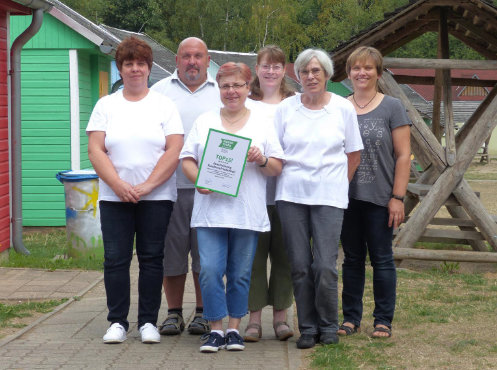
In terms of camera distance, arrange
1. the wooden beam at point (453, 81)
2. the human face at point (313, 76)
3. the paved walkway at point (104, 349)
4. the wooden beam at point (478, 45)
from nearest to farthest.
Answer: the paved walkway at point (104, 349) < the human face at point (313, 76) < the wooden beam at point (478, 45) < the wooden beam at point (453, 81)

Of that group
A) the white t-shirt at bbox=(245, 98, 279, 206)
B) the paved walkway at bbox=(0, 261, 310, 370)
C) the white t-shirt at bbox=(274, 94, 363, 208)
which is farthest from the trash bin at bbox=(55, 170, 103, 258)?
the white t-shirt at bbox=(274, 94, 363, 208)

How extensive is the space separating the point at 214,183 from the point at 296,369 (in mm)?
1229

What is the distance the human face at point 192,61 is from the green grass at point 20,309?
2.26 metres

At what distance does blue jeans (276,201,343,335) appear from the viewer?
19.2 feet

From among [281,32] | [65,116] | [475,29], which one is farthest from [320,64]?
[281,32]

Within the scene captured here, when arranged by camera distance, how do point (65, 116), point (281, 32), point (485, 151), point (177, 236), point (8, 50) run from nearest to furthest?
1. point (177, 236)
2. point (8, 50)
3. point (65, 116)
4. point (485, 151)
5. point (281, 32)

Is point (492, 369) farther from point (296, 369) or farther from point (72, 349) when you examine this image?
point (72, 349)

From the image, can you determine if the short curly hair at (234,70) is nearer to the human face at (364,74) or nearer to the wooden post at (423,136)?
the human face at (364,74)

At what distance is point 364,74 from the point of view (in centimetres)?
618

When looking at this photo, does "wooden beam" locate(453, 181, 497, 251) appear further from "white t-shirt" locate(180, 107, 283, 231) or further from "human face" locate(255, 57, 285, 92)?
A: "white t-shirt" locate(180, 107, 283, 231)

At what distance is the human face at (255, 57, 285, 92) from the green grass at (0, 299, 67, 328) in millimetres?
2568

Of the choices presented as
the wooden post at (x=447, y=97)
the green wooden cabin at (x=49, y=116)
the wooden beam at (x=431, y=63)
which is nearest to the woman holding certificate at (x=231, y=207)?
the wooden beam at (x=431, y=63)

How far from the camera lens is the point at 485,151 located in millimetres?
44250

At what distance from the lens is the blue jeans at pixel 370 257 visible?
6.18m
